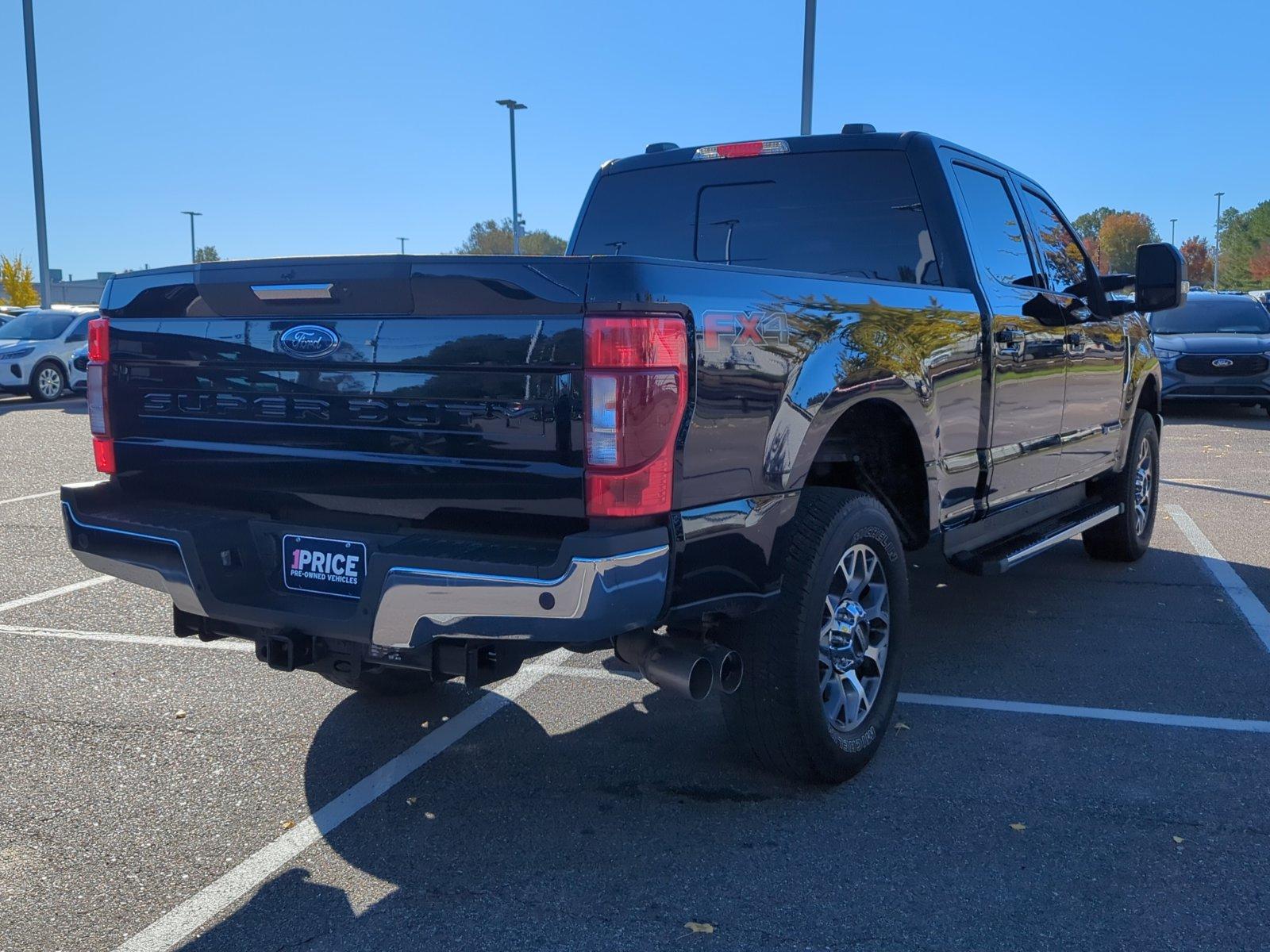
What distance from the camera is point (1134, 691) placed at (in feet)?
15.3

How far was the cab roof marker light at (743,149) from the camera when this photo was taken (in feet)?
16.2

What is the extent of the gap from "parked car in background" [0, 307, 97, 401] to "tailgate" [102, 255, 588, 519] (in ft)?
57.3

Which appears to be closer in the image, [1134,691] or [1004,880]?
[1004,880]

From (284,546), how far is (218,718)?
55.5 inches

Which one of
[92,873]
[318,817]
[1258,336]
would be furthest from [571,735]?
[1258,336]

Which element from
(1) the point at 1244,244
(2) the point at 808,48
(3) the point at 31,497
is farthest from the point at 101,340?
(1) the point at 1244,244

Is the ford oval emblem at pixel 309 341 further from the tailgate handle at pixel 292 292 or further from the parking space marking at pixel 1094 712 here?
the parking space marking at pixel 1094 712

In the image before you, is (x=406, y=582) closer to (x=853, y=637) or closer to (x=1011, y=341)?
(x=853, y=637)

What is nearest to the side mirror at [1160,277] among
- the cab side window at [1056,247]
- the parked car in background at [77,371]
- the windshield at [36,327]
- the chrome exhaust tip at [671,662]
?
the cab side window at [1056,247]

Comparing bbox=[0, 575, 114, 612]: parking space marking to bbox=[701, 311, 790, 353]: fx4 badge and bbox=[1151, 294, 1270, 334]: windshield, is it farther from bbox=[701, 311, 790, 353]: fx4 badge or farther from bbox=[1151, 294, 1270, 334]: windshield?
bbox=[1151, 294, 1270, 334]: windshield

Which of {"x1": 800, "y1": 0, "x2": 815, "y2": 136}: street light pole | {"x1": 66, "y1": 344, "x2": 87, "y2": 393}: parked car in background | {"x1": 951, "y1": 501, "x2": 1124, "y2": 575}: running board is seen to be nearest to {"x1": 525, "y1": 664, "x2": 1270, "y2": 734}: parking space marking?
{"x1": 951, "y1": 501, "x2": 1124, "y2": 575}: running board

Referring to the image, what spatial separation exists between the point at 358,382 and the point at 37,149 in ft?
89.4

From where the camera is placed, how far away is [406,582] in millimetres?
2891

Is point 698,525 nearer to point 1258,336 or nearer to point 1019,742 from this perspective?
point 1019,742
